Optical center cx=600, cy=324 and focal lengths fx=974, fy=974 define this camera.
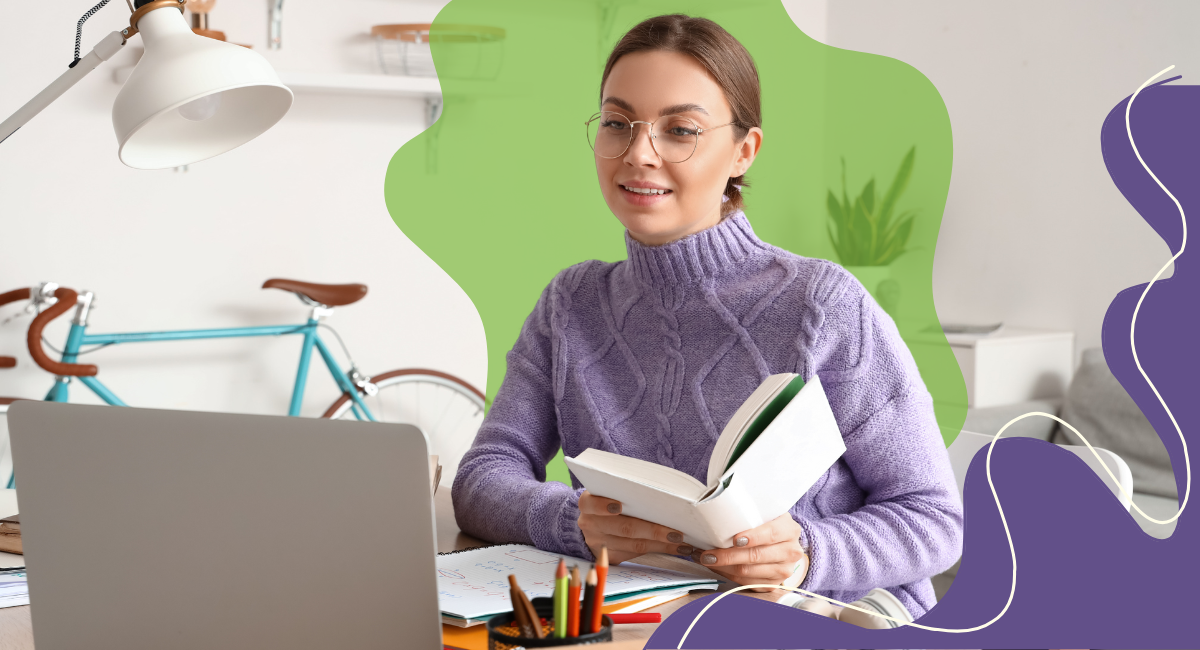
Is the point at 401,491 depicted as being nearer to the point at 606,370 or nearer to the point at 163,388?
the point at 606,370

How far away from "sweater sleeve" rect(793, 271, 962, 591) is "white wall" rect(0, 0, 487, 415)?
1.56 m

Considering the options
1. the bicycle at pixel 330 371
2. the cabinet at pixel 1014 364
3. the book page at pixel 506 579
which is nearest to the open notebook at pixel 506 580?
the book page at pixel 506 579

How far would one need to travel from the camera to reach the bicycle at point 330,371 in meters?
2.25

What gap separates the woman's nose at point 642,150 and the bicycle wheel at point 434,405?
6.05 feet

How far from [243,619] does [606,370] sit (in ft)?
1.94

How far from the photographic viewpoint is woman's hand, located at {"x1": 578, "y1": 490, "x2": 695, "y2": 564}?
2.70 feet

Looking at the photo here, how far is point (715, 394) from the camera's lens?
3.50 feet

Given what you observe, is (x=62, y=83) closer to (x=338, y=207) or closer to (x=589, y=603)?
(x=589, y=603)

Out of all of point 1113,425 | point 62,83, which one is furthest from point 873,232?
point 1113,425

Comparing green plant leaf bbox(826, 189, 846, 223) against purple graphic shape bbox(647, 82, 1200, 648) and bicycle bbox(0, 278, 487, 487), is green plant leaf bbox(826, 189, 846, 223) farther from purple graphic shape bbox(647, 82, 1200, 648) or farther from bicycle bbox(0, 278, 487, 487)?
bicycle bbox(0, 278, 487, 487)

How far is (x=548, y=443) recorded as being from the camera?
120 centimetres

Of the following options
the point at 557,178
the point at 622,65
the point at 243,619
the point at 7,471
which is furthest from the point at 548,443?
the point at 7,471

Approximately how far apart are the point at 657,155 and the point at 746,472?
16.4 inches

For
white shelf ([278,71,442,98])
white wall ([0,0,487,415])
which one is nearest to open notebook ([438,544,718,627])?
white wall ([0,0,487,415])
